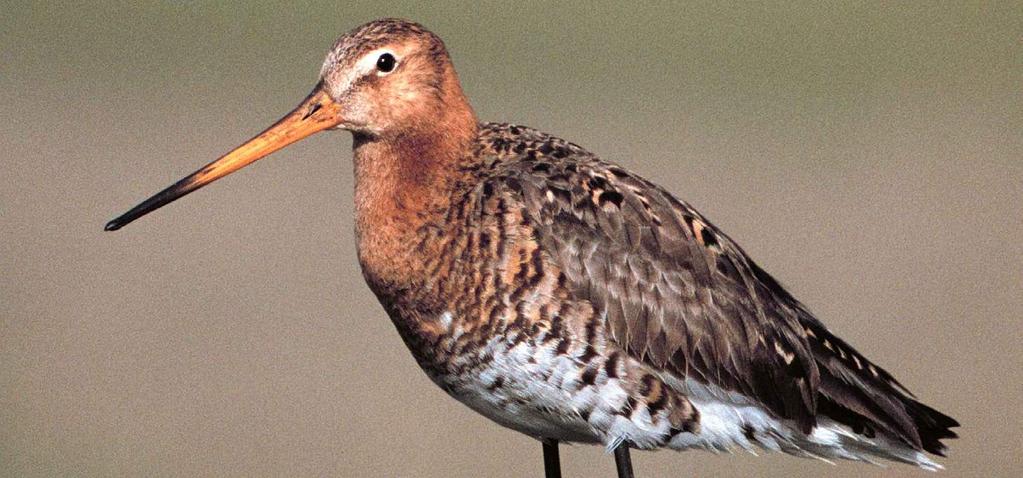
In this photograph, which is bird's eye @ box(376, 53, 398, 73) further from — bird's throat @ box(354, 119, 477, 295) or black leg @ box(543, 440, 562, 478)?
black leg @ box(543, 440, 562, 478)

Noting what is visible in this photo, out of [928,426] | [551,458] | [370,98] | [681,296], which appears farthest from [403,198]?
[928,426]

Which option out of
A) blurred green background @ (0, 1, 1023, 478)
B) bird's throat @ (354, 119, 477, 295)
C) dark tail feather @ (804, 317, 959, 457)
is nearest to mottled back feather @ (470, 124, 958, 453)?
dark tail feather @ (804, 317, 959, 457)

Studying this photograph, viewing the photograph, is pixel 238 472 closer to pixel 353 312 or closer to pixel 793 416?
pixel 353 312

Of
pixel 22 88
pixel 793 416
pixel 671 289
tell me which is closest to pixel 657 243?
pixel 671 289

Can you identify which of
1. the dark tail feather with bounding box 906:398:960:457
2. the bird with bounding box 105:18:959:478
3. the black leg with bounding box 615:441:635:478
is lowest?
the black leg with bounding box 615:441:635:478

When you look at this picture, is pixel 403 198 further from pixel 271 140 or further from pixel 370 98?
pixel 271 140

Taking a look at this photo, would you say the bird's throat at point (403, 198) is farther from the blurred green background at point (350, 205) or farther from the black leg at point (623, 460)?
the blurred green background at point (350, 205)
